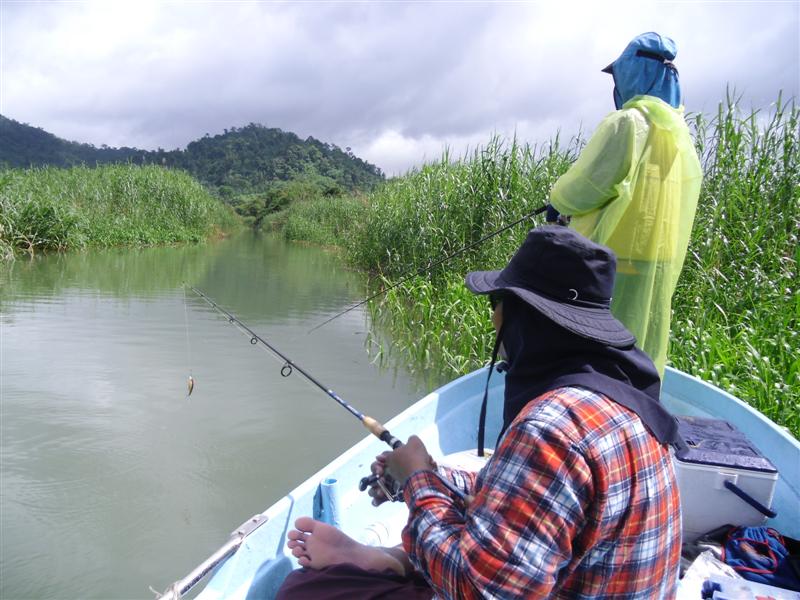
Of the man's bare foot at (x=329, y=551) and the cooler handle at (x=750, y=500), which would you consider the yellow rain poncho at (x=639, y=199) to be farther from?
the man's bare foot at (x=329, y=551)

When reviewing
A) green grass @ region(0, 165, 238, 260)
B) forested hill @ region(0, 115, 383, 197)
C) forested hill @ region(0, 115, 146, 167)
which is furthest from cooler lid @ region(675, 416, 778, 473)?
forested hill @ region(0, 115, 146, 167)

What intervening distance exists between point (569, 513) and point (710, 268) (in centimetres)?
471

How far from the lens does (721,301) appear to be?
15.7 ft

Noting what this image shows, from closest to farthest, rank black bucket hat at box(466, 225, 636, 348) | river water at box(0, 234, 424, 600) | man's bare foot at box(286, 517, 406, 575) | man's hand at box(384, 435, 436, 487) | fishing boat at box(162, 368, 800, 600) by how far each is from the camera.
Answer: black bucket hat at box(466, 225, 636, 348) → man's hand at box(384, 435, 436, 487) → man's bare foot at box(286, 517, 406, 575) → fishing boat at box(162, 368, 800, 600) → river water at box(0, 234, 424, 600)

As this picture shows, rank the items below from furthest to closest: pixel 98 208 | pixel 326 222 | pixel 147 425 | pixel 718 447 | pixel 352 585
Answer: pixel 326 222 → pixel 98 208 → pixel 147 425 → pixel 718 447 → pixel 352 585

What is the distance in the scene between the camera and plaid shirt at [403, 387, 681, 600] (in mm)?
965

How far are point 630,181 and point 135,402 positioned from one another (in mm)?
4033

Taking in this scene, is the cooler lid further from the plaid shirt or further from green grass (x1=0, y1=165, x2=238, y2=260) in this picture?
green grass (x1=0, y1=165, x2=238, y2=260)

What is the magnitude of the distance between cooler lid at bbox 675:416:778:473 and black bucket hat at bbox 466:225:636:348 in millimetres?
1456

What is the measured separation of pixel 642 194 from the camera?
88.3 inches

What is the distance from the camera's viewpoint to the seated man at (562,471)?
0.97m

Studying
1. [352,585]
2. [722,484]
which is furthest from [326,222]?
[352,585]

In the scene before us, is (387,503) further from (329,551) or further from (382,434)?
(329,551)

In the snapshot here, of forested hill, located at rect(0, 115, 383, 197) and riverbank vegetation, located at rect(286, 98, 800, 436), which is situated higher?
forested hill, located at rect(0, 115, 383, 197)
